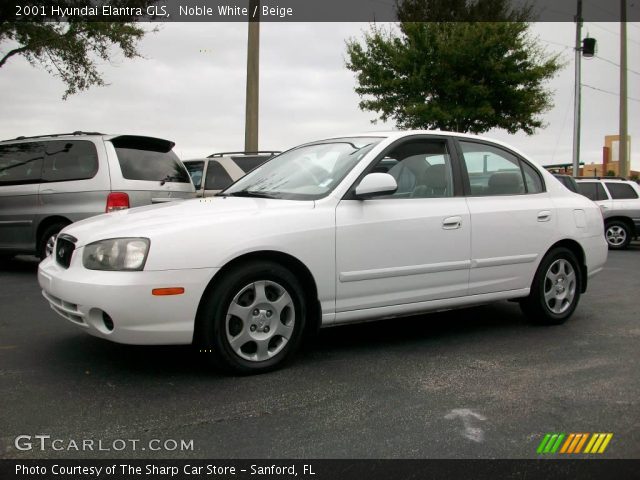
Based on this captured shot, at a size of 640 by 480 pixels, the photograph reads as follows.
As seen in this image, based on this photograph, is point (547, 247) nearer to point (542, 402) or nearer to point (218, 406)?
point (542, 402)

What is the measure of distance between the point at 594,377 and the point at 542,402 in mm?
676

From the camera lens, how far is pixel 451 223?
4777mm

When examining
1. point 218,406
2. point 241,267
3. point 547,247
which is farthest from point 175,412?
point 547,247

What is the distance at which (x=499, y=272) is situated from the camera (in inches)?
201

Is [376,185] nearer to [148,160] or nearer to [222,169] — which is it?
[148,160]

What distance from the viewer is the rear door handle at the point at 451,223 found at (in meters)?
4.75

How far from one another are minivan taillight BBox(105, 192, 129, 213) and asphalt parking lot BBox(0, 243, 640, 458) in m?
2.58

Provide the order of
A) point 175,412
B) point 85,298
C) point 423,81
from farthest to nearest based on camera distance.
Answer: point 423,81
point 85,298
point 175,412

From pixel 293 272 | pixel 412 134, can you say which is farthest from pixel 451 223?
pixel 293 272

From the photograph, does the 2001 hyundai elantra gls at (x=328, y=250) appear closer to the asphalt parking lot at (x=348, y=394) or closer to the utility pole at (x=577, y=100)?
the asphalt parking lot at (x=348, y=394)

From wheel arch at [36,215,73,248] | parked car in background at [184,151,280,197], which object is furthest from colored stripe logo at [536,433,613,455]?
parked car in background at [184,151,280,197]

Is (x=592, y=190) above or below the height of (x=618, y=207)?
above

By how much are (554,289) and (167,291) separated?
3447mm
